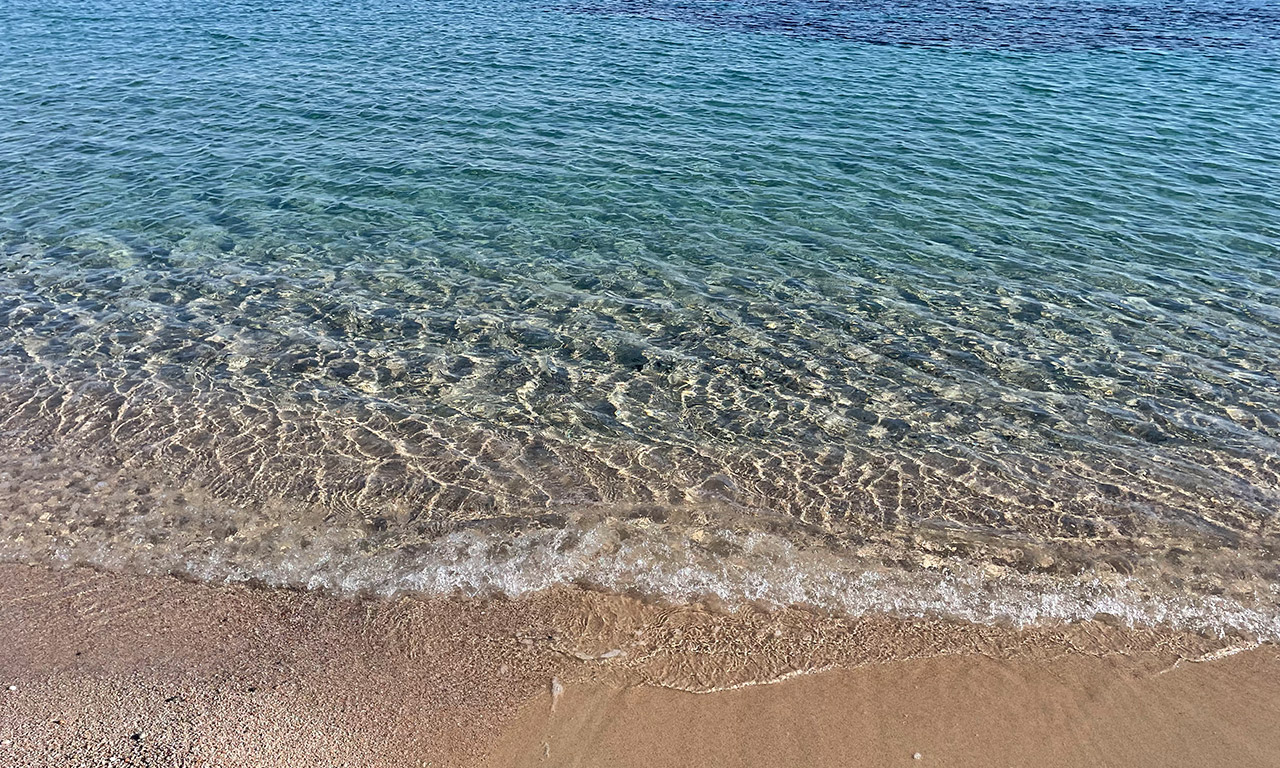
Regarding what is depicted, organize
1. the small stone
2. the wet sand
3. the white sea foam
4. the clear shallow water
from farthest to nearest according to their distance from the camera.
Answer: the clear shallow water
the white sea foam
the small stone
the wet sand

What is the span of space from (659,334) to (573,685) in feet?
21.9

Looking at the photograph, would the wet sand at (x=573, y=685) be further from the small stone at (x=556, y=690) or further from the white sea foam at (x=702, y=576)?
the white sea foam at (x=702, y=576)

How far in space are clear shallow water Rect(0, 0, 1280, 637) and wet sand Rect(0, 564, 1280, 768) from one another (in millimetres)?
501

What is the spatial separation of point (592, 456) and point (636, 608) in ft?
8.50

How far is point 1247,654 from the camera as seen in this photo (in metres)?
7.79

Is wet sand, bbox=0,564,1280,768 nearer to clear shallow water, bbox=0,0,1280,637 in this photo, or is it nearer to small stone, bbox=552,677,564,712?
small stone, bbox=552,677,564,712

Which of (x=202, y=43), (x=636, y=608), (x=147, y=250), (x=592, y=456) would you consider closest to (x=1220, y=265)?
(x=592, y=456)

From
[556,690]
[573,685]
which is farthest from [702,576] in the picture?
[556,690]

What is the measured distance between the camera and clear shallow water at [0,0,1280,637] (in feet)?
29.8

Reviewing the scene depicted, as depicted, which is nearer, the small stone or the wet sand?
the wet sand

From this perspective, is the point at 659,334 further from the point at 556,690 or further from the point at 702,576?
the point at 556,690

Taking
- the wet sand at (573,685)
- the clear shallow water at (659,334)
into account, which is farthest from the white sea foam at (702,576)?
the wet sand at (573,685)

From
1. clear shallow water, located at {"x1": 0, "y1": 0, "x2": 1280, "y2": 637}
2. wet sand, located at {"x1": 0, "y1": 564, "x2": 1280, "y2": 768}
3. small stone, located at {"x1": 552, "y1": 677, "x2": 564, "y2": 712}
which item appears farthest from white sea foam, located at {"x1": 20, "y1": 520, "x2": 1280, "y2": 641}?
small stone, located at {"x1": 552, "y1": 677, "x2": 564, "y2": 712}

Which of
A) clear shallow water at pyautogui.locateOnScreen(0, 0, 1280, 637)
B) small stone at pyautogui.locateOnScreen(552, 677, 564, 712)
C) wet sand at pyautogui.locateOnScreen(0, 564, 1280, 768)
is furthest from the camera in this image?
clear shallow water at pyautogui.locateOnScreen(0, 0, 1280, 637)
